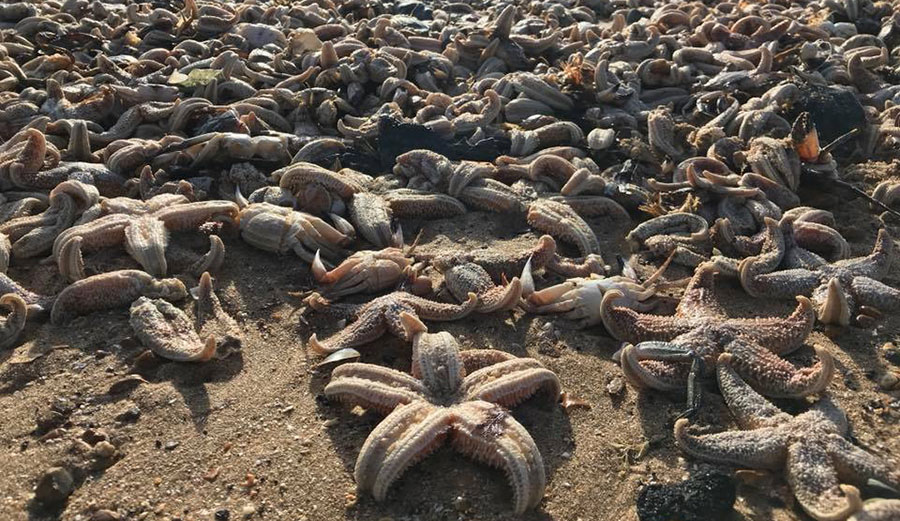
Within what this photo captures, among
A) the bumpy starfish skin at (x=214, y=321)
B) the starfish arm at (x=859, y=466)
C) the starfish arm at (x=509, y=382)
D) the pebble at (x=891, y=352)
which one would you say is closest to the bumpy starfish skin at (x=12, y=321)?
the bumpy starfish skin at (x=214, y=321)

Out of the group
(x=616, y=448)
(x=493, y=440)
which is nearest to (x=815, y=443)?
(x=616, y=448)

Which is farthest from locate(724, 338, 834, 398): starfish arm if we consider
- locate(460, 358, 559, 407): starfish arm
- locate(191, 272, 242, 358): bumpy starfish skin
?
locate(191, 272, 242, 358): bumpy starfish skin

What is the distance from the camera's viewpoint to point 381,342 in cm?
575

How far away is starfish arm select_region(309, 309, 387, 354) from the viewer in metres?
5.42

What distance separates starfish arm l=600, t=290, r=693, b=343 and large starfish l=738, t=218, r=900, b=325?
3.94 feet

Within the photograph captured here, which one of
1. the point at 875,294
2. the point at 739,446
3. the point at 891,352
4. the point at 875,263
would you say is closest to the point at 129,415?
the point at 739,446

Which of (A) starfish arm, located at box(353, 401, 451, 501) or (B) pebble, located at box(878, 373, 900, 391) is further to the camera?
(B) pebble, located at box(878, 373, 900, 391)

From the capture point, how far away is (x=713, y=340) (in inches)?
206

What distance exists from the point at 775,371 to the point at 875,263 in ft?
6.58

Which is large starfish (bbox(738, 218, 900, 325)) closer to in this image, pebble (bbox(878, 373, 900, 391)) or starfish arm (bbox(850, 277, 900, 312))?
starfish arm (bbox(850, 277, 900, 312))

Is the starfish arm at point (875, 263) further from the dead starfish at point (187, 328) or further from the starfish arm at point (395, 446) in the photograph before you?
the dead starfish at point (187, 328)

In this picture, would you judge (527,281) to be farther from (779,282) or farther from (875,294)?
(875,294)

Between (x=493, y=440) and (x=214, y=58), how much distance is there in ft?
26.1

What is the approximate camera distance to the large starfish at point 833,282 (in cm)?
577
